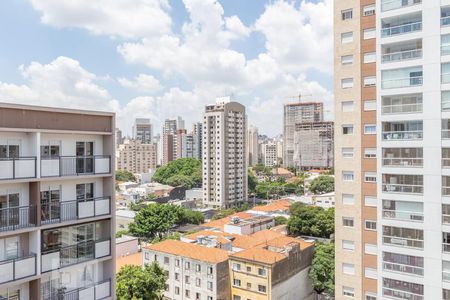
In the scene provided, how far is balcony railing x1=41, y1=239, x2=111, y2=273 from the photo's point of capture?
1165cm

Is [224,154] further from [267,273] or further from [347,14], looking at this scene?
[347,14]

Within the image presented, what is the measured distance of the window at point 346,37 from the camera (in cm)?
2128

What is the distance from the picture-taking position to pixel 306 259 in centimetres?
3834

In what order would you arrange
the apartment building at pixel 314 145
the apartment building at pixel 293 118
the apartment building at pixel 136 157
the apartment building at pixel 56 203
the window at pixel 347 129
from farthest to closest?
the apartment building at pixel 293 118 < the apartment building at pixel 314 145 < the apartment building at pixel 136 157 < the window at pixel 347 129 < the apartment building at pixel 56 203

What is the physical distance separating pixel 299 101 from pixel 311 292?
15882cm

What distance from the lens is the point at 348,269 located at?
21.8 metres

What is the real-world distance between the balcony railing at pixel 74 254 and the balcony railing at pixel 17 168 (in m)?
2.61

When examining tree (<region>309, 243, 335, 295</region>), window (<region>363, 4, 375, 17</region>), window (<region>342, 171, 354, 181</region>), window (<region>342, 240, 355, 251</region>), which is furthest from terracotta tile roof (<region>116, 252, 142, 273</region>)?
window (<region>363, 4, 375, 17</region>)

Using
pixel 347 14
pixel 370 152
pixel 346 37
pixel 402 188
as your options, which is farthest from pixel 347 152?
pixel 347 14

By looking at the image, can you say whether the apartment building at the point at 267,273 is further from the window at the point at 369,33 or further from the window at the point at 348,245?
the window at the point at 369,33

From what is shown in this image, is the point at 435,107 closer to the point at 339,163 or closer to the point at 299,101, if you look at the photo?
the point at 339,163

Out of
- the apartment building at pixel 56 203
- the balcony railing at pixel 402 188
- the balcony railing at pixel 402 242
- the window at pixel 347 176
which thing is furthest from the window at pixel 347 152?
the apartment building at pixel 56 203

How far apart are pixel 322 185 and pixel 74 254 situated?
94824mm

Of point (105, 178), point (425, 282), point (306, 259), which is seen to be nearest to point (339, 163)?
point (425, 282)
